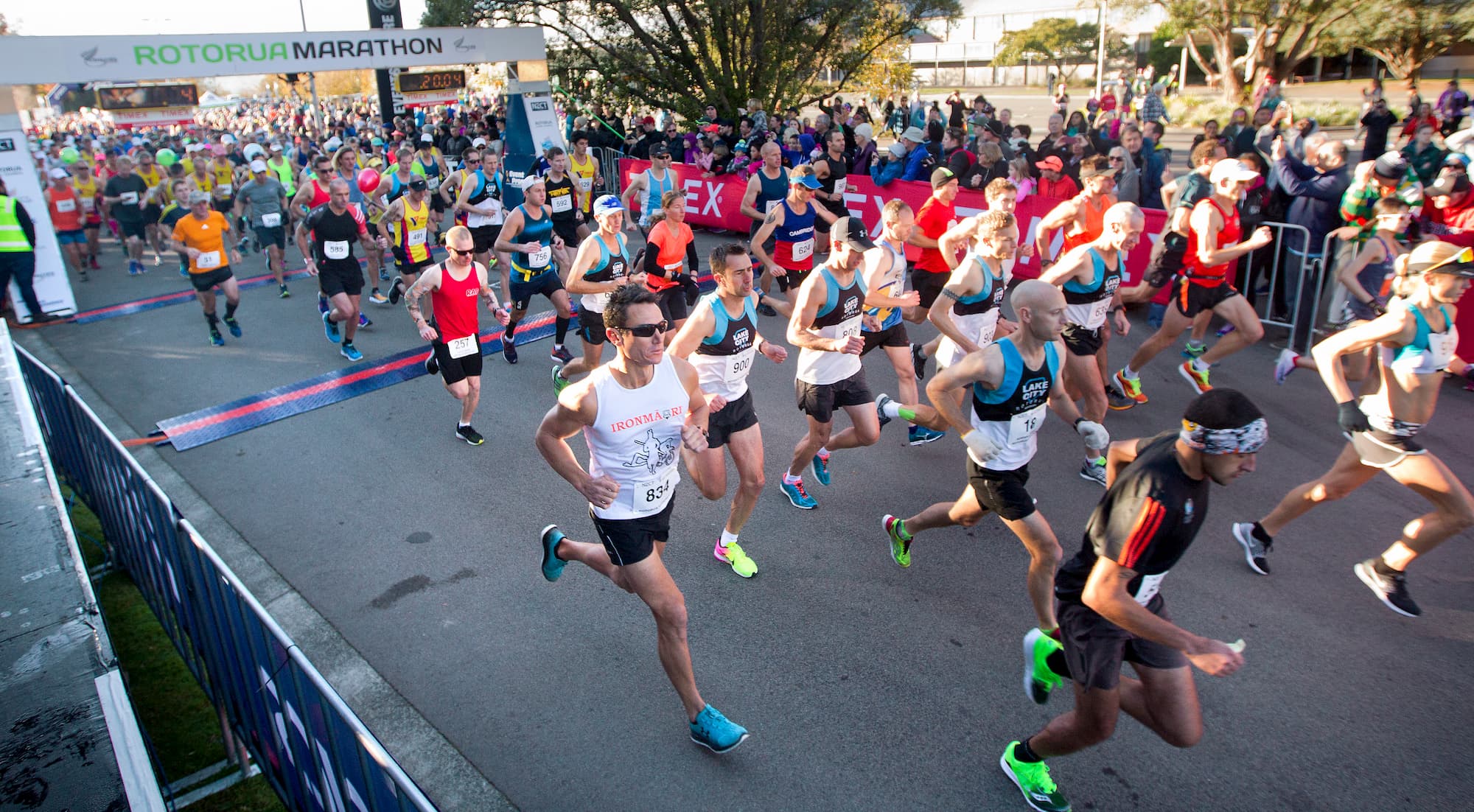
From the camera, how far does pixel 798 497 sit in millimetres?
6074

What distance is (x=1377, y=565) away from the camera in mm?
4871

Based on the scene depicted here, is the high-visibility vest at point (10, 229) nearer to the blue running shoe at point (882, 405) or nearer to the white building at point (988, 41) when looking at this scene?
the blue running shoe at point (882, 405)

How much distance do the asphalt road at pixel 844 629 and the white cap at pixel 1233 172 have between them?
1.83m

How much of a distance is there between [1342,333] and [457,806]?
472 centimetres

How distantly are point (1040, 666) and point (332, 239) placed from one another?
28.1 ft

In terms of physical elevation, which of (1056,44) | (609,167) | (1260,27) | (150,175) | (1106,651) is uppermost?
(1056,44)

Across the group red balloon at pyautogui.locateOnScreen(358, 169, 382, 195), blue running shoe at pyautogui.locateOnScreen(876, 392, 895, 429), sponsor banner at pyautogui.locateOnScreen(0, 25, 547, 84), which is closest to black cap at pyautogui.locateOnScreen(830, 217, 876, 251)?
blue running shoe at pyautogui.locateOnScreen(876, 392, 895, 429)

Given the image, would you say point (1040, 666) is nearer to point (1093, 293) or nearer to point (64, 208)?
point (1093, 293)

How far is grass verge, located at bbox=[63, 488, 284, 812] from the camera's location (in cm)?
383

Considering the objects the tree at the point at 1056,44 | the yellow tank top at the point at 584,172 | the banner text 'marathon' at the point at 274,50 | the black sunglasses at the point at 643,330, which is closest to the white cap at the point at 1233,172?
the black sunglasses at the point at 643,330

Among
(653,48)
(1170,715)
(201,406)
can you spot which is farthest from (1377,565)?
(653,48)

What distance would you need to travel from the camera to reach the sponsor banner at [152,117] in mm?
38344

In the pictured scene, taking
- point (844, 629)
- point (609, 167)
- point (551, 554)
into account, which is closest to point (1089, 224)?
point (844, 629)

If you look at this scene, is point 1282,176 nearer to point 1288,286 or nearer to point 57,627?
point 1288,286
